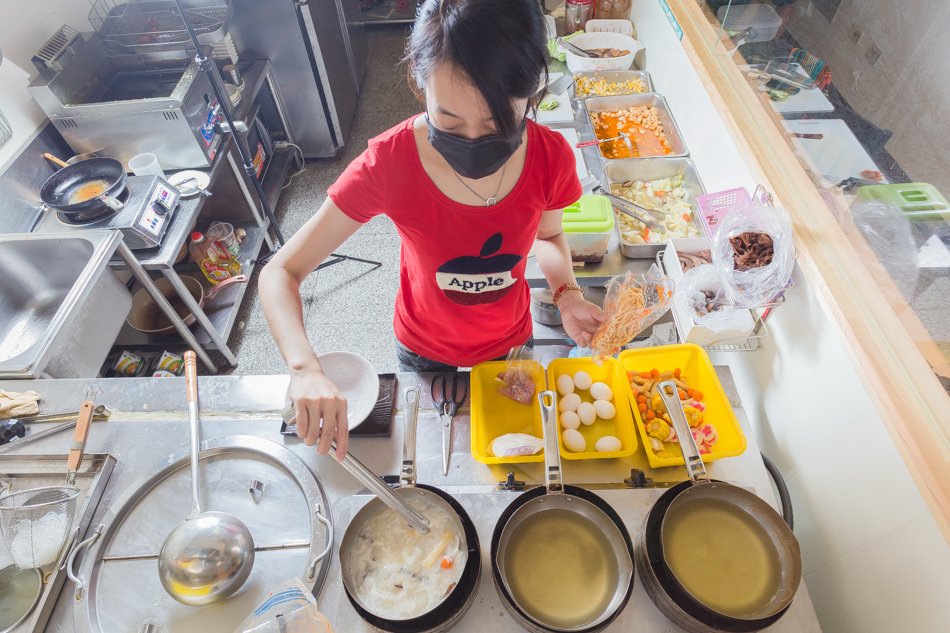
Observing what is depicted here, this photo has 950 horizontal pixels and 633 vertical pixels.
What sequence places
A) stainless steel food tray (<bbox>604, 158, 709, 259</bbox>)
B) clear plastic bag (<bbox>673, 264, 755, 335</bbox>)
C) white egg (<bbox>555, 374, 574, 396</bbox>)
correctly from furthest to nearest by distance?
stainless steel food tray (<bbox>604, 158, 709, 259</bbox>) → clear plastic bag (<bbox>673, 264, 755, 335</bbox>) → white egg (<bbox>555, 374, 574, 396</bbox>)

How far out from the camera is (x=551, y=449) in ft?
3.44

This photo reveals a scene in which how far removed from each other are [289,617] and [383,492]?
0.26m

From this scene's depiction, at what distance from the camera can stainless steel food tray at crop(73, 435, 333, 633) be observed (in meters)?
1.03

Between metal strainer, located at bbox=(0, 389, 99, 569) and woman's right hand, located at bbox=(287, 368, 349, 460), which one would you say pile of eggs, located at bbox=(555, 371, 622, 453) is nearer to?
woman's right hand, located at bbox=(287, 368, 349, 460)

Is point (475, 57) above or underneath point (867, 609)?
above

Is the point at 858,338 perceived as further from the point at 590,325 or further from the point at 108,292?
the point at 108,292

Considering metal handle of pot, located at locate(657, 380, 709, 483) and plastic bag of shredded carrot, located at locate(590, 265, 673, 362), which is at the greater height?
metal handle of pot, located at locate(657, 380, 709, 483)

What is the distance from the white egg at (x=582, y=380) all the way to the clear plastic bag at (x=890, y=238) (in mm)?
796

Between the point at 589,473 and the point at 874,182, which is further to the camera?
the point at 874,182

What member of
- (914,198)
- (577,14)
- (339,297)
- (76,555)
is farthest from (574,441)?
(577,14)

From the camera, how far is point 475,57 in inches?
33.9

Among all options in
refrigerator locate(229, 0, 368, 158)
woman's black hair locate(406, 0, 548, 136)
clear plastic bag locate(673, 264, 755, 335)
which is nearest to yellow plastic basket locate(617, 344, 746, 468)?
clear plastic bag locate(673, 264, 755, 335)

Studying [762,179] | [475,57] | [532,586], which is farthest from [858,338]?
[475,57]

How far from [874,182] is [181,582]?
2001 mm
